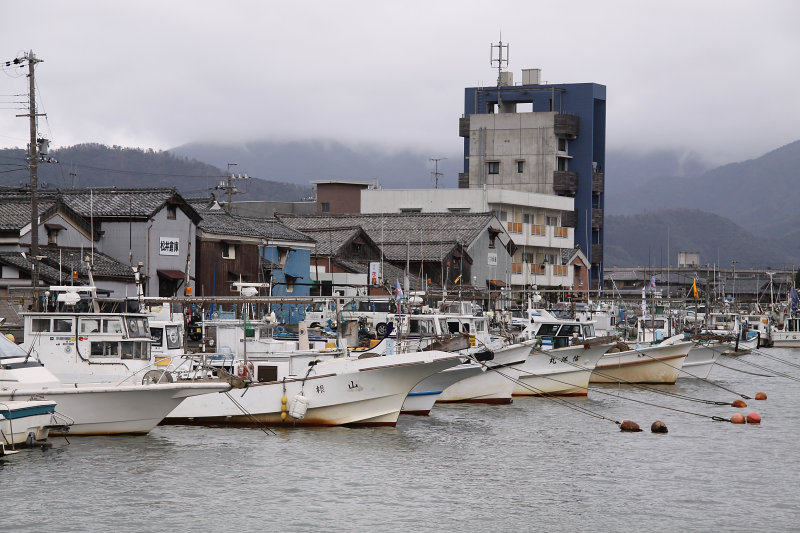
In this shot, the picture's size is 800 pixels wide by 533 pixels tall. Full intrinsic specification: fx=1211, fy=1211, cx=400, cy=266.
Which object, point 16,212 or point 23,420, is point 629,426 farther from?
point 16,212

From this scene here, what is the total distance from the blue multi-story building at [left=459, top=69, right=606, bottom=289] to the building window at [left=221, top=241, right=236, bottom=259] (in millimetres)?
49005

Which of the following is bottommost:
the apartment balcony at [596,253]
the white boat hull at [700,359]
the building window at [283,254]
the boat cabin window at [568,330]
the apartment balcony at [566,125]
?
the white boat hull at [700,359]

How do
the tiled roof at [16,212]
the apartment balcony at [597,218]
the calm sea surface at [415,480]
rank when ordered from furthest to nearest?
the apartment balcony at [597,218] < the tiled roof at [16,212] < the calm sea surface at [415,480]

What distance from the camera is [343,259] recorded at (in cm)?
7381

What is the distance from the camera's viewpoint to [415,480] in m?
27.9

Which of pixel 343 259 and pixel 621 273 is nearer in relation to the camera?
pixel 343 259

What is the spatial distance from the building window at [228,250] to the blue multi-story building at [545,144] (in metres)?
49.0

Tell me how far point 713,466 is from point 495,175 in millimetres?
83191

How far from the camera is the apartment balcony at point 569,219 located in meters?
112

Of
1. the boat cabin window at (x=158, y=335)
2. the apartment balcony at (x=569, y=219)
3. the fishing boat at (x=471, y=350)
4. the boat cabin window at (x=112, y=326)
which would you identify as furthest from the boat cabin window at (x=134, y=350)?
the apartment balcony at (x=569, y=219)

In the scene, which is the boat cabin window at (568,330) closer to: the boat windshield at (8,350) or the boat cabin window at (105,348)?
the boat cabin window at (105,348)

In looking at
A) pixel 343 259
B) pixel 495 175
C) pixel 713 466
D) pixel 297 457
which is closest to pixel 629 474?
pixel 713 466

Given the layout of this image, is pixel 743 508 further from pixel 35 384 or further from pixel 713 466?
pixel 35 384

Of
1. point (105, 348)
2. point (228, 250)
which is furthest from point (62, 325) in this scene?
point (228, 250)
